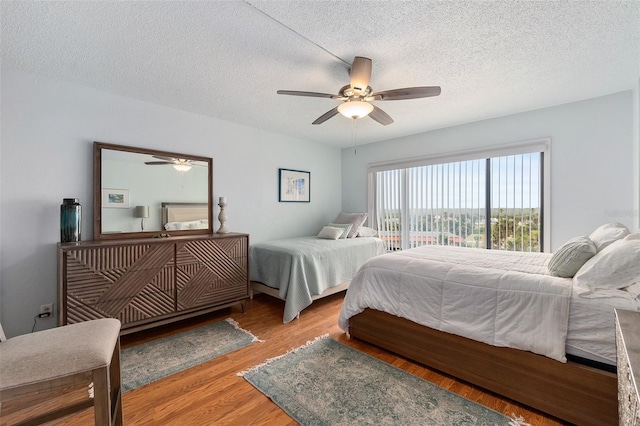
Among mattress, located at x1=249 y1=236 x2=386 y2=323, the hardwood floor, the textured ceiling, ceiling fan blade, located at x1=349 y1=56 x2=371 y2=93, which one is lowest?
the hardwood floor

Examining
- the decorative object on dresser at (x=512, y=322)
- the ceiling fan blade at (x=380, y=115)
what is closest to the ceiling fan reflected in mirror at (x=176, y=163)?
the ceiling fan blade at (x=380, y=115)

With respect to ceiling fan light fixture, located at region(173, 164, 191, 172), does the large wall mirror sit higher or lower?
lower

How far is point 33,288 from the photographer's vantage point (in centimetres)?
228

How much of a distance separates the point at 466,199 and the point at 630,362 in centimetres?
334

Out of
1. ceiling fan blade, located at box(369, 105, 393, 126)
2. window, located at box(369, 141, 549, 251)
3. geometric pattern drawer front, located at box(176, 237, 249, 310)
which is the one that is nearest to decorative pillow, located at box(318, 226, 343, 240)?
window, located at box(369, 141, 549, 251)

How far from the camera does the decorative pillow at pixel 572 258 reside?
167cm

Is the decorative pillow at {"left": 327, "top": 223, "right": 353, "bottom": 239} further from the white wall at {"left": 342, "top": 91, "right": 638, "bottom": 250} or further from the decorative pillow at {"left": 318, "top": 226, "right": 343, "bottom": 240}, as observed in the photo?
the white wall at {"left": 342, "top": 91, "right": 638, "bottom": 250}

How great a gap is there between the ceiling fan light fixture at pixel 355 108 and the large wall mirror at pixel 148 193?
78.7 inches

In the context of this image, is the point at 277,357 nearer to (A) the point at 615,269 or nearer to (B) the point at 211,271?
(B) the point at 211,271

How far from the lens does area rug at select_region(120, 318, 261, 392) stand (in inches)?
76.5

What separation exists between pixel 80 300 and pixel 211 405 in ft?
4.73

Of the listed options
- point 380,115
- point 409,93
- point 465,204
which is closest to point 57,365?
point 409,93

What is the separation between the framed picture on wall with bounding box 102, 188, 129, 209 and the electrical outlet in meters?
0.99

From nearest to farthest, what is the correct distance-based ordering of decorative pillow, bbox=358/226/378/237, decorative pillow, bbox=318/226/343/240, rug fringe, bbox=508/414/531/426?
rug fringe, bbox=508/414/531/426 < decorative pillow, bbox=318/226/343/240 < decorative pillow, bbox=358/226/378/237
